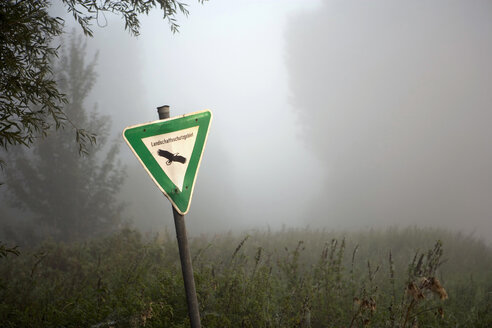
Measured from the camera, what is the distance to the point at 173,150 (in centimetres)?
181

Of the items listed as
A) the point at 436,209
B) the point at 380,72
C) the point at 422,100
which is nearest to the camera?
the point at 436,209

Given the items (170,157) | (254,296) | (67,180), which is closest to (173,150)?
(170,157)

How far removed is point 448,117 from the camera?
4081cm

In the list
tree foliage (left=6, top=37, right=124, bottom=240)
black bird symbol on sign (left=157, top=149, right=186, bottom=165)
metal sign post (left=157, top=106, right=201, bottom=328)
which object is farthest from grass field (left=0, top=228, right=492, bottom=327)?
tree foliage (left=6, top=37, right=124, bottom=240)

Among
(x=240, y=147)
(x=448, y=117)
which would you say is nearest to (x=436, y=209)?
(x=448, y=117)

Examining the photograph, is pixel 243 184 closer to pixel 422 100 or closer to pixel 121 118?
pixel 121 118

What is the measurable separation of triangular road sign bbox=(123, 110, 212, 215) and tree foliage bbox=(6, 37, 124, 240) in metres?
15.7

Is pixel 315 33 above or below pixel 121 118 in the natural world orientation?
above

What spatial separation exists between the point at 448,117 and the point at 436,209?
21.5 m

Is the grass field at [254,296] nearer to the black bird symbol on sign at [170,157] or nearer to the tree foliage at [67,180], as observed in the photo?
the black bird symbol on sign at [170,157]

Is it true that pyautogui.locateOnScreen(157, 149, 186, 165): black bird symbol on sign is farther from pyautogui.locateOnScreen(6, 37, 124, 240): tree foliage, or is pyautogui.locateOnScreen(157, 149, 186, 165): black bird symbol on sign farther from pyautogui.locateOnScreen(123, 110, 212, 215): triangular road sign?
pyautogui.locateOnScreen(6, 37, 124, 240): tree foliage

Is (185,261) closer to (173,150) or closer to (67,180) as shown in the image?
(173,150)

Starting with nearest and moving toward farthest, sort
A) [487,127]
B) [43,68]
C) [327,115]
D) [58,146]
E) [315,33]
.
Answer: [43,68] → [58,146] → [487,127] → [327,115] → [315,33]

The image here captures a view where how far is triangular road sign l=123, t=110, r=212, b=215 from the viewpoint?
174 centimetres
